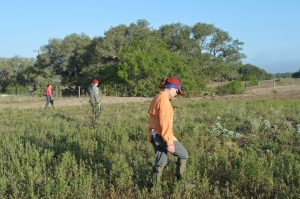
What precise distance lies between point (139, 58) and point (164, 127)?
122ft

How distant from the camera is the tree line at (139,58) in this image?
43375mm

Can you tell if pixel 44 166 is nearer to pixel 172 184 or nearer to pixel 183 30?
pixel 172 184

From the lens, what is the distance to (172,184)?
6.65m

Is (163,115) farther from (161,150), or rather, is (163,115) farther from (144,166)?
(144,166)

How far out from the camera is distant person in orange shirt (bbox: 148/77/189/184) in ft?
19.9

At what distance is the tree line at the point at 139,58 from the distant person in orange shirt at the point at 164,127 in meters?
35.7

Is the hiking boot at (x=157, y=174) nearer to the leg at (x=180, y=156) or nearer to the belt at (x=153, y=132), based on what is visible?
the leg at (x=180, y=156)

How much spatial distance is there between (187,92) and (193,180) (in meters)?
36.7

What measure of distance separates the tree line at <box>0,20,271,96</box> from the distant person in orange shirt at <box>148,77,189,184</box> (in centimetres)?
3566

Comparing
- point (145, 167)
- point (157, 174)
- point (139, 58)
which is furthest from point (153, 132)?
point (139, 58)

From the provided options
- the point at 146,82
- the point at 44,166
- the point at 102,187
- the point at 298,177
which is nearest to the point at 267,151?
the point at 298,177

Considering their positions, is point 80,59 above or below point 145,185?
above

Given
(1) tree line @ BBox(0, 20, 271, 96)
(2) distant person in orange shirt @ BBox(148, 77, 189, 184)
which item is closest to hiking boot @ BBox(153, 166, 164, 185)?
(2) distant person in orange shirt @ BBox(148, 77, 189, 184)

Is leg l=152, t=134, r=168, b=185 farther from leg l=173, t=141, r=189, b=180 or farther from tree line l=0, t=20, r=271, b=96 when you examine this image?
tree line l=0, t=20, r=271, b=96
